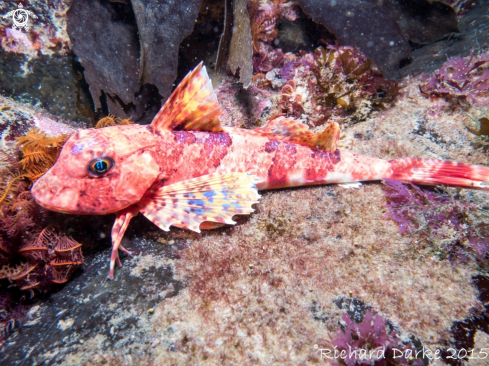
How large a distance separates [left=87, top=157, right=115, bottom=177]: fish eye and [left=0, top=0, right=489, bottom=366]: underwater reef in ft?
2.44

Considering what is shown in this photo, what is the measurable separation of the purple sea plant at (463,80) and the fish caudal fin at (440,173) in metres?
1.94

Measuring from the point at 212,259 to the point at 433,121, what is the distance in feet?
14.7

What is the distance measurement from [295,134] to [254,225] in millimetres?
1461

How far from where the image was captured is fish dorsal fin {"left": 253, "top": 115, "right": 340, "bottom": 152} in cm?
339

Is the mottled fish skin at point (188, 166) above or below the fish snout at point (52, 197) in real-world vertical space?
above

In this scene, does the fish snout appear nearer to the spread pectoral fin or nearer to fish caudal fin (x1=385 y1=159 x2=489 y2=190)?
the spread pectoral fin

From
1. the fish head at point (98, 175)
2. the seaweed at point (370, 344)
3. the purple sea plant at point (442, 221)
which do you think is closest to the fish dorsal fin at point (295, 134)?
the purple sea plant at point (442, 221)

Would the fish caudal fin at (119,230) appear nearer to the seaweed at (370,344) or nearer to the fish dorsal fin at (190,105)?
the fish dorsal fin at (190,105)

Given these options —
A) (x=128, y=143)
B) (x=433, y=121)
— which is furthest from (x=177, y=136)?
(x=433, y=121)

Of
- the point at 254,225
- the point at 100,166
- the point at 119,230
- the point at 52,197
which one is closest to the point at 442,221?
the point at 254,225

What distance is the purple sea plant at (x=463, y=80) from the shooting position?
4.18 meters

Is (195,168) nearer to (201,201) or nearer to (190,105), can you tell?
(201,201)

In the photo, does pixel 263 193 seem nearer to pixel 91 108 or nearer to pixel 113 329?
pixel 113 329

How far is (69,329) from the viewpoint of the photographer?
2.07 m
